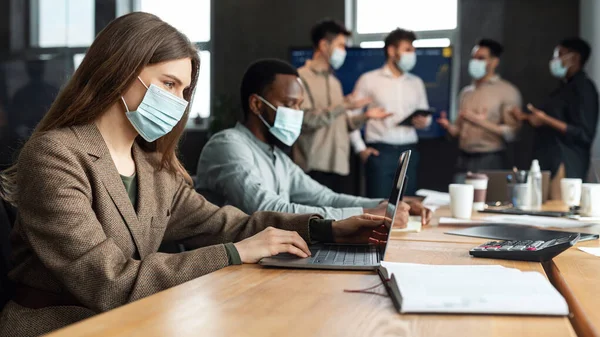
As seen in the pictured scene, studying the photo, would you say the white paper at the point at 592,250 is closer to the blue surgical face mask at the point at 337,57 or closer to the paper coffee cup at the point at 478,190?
the paper coffee cup at the point at 478,190

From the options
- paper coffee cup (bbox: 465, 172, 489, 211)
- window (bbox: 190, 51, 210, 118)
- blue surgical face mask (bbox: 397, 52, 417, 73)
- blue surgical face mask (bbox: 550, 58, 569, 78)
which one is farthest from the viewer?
window (bbox: 190, 51, 210, 118)

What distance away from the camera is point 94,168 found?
4.59ft

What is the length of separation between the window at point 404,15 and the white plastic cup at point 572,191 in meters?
3.93

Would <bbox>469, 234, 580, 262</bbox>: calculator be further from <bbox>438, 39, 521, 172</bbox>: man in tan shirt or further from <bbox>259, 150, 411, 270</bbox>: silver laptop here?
<bbox>438, 39, 521, 172</bbox>: man in tan shirt

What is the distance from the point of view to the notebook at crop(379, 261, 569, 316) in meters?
0.84

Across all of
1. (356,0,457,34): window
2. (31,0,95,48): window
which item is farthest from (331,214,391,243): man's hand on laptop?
(356,0,457,34): window

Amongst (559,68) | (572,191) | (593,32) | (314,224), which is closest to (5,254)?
(314,224)

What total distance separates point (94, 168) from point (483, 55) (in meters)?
4.73

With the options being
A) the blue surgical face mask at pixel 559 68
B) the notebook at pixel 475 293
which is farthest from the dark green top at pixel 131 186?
the blue surgical face mask at pixel 559 68

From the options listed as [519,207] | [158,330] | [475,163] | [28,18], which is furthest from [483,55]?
[158,330]

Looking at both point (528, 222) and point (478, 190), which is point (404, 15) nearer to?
point (478, 190)

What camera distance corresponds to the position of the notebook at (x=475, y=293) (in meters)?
0.84

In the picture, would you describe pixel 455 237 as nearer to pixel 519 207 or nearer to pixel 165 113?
pixel 165 113

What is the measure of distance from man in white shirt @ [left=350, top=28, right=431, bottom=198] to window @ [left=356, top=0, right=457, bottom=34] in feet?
3.99
